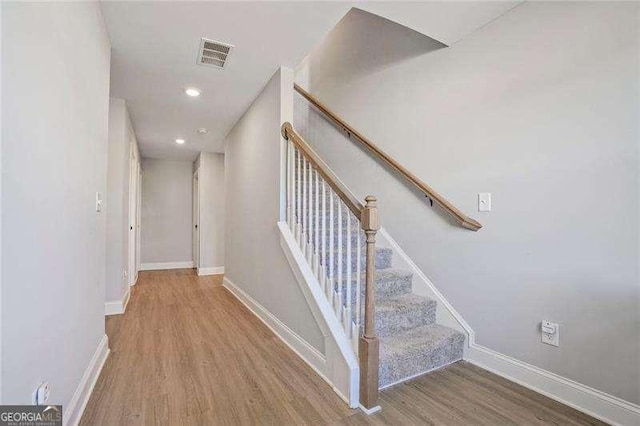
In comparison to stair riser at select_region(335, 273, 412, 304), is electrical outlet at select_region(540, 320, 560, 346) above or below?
below

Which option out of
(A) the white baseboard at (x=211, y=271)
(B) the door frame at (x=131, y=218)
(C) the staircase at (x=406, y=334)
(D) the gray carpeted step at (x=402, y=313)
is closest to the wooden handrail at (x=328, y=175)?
(C) the staircase at (x=406, y=334)

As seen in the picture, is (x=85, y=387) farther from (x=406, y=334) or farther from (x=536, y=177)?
(x=536, y=177)

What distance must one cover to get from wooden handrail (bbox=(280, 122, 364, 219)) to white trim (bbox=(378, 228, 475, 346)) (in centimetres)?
91

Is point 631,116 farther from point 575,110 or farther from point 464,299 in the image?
point 464,299

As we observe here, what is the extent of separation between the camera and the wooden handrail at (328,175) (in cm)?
173

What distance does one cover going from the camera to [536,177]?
1.73m

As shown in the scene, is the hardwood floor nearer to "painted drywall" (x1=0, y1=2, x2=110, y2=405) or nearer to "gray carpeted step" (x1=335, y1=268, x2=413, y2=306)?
"painted drywall" (x1=0, y1=2, x2=110, y2=405)

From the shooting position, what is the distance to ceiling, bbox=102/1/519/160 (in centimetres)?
182

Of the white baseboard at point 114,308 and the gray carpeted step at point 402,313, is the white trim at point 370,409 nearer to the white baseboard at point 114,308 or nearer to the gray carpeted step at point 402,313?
the gray carpeted step at point 402,313

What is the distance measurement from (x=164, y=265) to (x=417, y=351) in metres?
5.89

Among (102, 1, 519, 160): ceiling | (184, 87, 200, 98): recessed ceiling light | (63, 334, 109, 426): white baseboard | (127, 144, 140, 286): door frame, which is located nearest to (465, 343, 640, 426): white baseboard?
(102, 1, 519, 160): ceiling

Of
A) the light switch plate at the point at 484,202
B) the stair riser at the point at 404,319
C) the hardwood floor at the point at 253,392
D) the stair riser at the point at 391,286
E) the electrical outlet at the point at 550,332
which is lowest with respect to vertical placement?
the hardwood floor at the point at 253,392

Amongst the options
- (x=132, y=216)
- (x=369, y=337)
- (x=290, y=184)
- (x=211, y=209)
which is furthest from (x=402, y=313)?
(x=211, y=209)

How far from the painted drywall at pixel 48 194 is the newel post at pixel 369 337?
4.39 feet
